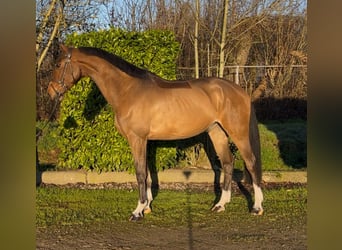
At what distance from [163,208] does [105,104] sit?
212 cm

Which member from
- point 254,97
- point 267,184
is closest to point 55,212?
point 267,184

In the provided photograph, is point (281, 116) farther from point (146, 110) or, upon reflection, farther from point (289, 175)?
point (146, 110)

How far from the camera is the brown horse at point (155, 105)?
5098mm

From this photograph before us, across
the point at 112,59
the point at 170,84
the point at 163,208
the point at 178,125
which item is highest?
the point at 112,59

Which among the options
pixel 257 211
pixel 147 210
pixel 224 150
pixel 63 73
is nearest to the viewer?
pixel 63 73

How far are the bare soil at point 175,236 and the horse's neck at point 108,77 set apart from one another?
60.5 inches

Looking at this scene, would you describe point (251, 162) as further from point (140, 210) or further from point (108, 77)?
point (108, 77)

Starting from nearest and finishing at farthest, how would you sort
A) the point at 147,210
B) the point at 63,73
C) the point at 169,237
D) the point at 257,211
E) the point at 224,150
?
the point at 169,237 < the point at 63,73 < the point at 257,211 < the point at 147,210 < the point at 224,150

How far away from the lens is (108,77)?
5.18 metres

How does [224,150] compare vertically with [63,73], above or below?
below

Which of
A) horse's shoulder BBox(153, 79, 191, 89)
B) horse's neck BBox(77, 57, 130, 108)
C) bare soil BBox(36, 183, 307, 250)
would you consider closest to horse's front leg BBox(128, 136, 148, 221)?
bare soil BBox(36, 183, 307, 250)

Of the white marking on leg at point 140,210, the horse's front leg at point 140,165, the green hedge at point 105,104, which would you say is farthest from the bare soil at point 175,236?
the green hedge at point 105,104

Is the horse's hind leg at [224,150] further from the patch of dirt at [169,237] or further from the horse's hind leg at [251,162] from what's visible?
the patch of dirt at [169,237]

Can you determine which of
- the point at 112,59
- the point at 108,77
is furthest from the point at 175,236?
the point at 112,59
